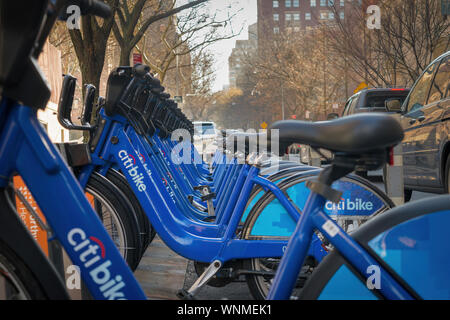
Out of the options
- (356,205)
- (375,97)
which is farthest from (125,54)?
(356,205)

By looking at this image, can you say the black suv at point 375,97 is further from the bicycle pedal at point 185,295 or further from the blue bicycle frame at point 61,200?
the blue bicycle frame at point 61,200

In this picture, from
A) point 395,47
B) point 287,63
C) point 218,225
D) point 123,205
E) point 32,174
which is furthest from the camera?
point 287,63

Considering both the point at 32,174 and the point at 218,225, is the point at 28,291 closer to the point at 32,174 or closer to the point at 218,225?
the point at 32,174

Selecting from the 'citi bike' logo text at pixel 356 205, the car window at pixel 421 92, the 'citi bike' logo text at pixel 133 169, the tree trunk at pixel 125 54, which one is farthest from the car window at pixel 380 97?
the 'citi bike' logo text at pixel 133 169

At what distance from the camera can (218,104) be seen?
3504 inches

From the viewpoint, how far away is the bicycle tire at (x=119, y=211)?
129 inches

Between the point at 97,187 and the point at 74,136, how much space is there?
17.3 meters

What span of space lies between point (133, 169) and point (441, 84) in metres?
4.26

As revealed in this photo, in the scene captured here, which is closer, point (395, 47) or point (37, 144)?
point (37, 144)

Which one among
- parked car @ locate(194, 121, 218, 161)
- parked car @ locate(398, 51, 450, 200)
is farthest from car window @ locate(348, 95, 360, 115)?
parked car @ locate(194, 121, 218, 161)

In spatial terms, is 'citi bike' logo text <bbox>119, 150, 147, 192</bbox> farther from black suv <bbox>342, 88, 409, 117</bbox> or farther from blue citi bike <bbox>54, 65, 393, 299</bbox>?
black suv <bbox>342, 88, 409, 117</bbox>

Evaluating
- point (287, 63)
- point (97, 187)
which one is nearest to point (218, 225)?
point (97, 187)

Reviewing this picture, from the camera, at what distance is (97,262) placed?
5.90ft

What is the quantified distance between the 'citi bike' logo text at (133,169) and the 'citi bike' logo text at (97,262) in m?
1.51
